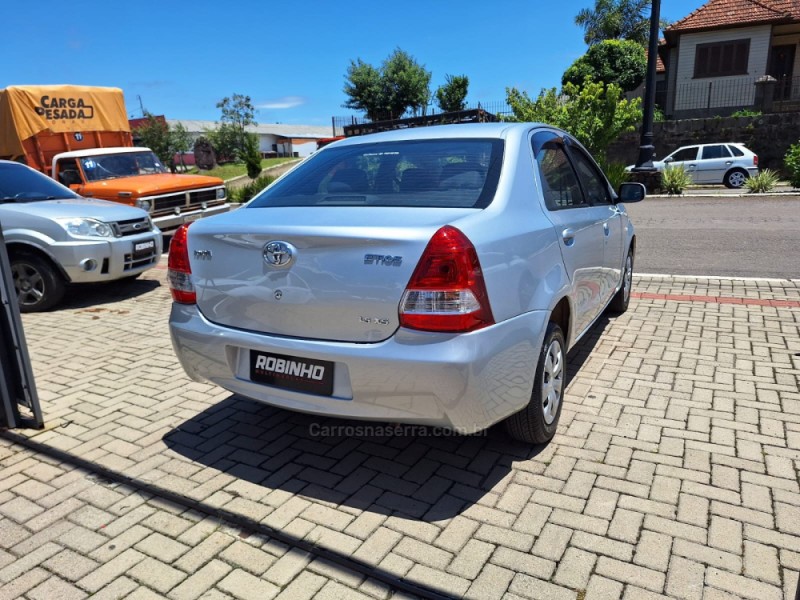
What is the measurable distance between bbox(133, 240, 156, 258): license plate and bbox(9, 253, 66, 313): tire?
34.1 inches

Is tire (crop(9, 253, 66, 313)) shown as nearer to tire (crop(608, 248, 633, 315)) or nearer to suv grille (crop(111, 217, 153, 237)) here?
suv grille (crop(111, 217, 153, 237))

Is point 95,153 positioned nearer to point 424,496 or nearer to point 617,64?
point 424,496

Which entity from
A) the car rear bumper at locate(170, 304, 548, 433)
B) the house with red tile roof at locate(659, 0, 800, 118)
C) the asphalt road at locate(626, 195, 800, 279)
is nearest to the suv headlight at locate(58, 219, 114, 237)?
the car rear bumper at locate(170, 304, 548, 433)

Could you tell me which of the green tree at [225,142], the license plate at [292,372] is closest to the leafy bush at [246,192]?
the license plate at [292,372]

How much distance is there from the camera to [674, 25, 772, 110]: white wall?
A: 2497 cm

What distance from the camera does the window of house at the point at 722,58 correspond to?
83.8ft

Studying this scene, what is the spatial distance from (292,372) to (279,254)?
0.58 metres

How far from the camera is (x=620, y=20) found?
3634 cm

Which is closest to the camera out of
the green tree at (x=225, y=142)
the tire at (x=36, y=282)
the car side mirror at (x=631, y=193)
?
the car side mirror at (x=631, y=193)

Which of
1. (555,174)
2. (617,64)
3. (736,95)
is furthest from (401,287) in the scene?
(617,64)

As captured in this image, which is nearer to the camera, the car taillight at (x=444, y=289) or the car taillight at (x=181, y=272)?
the car taillight at (x=444, y=289)

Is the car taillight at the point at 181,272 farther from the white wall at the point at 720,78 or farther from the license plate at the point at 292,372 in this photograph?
the white wall at the point at 720,78

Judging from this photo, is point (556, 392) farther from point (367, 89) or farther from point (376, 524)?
point (367, 89)

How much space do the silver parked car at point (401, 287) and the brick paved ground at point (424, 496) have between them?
0.46m
